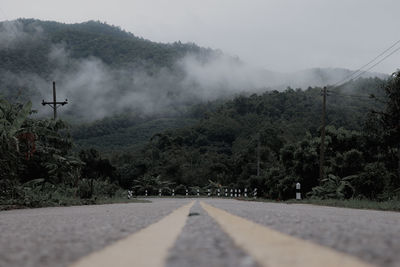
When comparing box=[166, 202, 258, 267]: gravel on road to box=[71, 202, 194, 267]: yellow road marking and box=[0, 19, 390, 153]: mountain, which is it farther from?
box=[0, 19, 390, 153]: mountain

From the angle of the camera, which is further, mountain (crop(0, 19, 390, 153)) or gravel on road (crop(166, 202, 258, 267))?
mountain (crop(0, 19, 390, 153))

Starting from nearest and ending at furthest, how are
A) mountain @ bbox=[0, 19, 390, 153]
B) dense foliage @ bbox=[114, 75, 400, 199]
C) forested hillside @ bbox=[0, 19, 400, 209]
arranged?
forested hillside @ bbox=[0, 19, 400, 209] < dense foliage @ bbox=[114, 75, 400, 199] < mountain @ bbox=[0, 19, 390, 153]

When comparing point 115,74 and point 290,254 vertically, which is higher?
point 115,74

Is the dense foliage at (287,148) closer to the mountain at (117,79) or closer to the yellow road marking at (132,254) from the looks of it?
the yellow road marking at (132,254)

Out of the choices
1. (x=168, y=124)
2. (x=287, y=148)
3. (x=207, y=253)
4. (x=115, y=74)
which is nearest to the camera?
(x=207, y=253)

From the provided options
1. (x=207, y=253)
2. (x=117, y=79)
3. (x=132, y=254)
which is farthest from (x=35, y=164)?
(x=117, y=79)

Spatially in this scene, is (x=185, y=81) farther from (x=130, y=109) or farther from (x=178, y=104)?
(x=130, y=109)

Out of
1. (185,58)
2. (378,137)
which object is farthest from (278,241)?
(185,58)

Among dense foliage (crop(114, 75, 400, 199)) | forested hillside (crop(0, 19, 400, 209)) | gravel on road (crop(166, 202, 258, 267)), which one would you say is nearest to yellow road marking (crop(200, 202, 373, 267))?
gravel on road (crop(166, 202, 258, 267))

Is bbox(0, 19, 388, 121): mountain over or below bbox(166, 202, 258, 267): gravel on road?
over

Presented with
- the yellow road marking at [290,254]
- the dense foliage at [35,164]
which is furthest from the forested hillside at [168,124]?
the yellow road marking at [290,254]

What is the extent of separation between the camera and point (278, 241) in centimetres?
278

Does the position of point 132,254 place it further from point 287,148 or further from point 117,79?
point 117,79

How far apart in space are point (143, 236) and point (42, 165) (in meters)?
14.7
